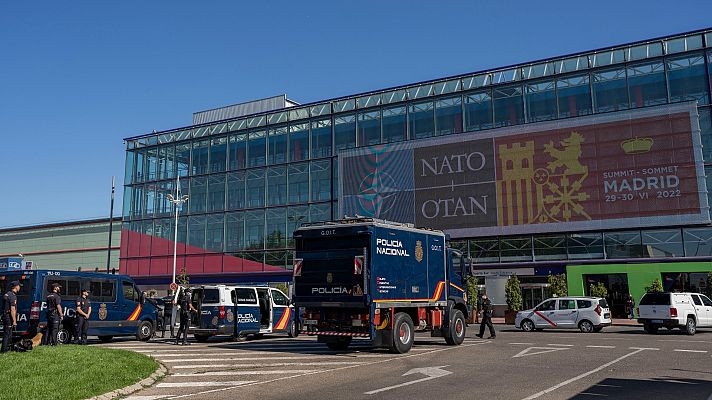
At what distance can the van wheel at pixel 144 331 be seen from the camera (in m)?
22.7

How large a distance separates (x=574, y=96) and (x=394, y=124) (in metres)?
15.3

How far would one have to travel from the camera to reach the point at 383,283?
1664cm

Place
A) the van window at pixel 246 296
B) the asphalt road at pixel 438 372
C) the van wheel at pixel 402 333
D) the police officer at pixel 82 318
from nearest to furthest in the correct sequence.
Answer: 1. the asphalt road at pixel 438 372
2. the van wheel at pixel 402 333
3. the police officer at pixel 82 318
4. the van window at pixel 246 296

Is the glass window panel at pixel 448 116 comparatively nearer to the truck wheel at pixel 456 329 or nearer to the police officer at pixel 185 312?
the truck wheel at pixel 456 329

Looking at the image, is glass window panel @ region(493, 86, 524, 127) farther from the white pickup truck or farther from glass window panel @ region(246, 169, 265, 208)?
the white pickup truck

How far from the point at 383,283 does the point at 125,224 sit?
56798mm

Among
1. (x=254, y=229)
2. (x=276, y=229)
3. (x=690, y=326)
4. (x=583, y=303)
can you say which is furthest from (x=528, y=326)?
(x=254, y=229)

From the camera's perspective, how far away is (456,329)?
65.3 feet

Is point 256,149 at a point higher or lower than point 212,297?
higher

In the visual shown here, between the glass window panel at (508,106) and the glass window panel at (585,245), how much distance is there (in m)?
10.3

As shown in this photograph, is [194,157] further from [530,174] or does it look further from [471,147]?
[530,174]

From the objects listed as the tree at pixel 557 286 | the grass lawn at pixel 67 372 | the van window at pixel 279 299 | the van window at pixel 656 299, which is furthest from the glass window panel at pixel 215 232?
the grass lawn at pixel 67 372

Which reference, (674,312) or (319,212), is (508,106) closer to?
(319,212)

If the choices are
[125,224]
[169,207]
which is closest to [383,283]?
[169,207]
